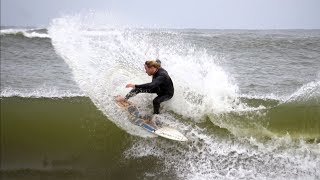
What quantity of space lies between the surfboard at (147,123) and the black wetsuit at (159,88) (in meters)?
0.24

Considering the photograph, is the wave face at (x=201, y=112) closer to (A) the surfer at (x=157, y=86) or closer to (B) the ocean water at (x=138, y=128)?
(B) the ocean water at (x=138, y=128)

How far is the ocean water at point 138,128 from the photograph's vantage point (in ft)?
22.1

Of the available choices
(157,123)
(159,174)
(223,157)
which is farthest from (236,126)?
(159,174)

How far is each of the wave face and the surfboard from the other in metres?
0.21

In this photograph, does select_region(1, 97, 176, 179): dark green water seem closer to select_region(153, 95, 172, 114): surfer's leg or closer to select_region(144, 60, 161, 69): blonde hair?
select_region(153, 95, 172, 114): surfer's leg

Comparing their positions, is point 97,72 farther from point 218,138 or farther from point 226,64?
point 226,64

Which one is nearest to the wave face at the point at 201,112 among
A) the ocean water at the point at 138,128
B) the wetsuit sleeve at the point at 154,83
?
the ocean water at the point at 138,128

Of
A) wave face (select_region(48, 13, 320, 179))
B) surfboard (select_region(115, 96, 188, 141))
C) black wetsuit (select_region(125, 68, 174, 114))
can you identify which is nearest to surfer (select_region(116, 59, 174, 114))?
black wetsuit (select_region(125, 68, 174, 114))

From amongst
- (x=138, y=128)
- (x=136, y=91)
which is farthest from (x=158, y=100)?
(x=138, y=128)

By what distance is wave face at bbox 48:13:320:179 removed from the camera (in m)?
6.77

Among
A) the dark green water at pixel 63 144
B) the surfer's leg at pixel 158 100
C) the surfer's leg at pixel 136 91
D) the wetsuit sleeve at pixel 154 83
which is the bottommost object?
the dark green water at pixel 63 144

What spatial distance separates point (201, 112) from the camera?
28.2 ft

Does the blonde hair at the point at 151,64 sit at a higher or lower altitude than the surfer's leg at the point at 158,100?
higher

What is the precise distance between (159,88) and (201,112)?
4.96 feet
